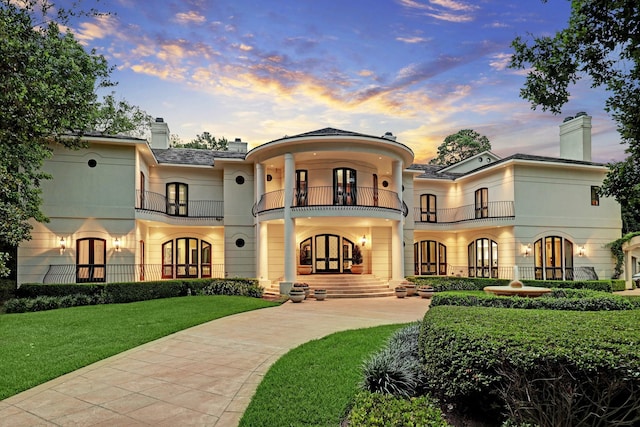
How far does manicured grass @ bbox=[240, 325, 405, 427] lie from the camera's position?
422cm

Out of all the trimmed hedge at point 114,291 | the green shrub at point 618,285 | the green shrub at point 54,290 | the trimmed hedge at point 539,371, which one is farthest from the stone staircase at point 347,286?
the trimmed hedge at point 539,371

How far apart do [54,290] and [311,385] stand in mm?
13470

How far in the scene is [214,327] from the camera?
9898mm

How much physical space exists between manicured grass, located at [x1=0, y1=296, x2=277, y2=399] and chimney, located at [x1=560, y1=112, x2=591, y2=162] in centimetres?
1947

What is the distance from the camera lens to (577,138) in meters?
22.2

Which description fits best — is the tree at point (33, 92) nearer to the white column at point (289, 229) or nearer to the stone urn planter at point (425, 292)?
the white column at point (289, 229)

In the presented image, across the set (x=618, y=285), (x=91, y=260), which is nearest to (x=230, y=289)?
(x=91, y=260)

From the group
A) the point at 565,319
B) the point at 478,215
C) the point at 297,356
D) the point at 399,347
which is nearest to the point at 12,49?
the point at 297,356

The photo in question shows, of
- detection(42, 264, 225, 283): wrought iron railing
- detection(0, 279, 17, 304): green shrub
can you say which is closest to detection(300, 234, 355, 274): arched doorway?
detection(42, 264, 225, 283): wrought iron railing

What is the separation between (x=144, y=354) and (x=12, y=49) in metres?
6.97

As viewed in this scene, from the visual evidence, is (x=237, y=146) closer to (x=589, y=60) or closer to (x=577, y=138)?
(x=577, y=138)

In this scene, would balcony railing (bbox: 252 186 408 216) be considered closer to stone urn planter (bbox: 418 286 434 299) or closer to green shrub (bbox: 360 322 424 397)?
stone urn planter (bbox: 418 286 434 299)

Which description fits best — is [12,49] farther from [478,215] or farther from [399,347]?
[478,215]

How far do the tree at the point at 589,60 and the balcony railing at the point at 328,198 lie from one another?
11.8 metres
